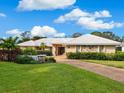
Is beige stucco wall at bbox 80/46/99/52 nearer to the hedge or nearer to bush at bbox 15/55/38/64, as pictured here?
the hedge

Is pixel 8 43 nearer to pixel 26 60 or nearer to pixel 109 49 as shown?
pixel 26 60

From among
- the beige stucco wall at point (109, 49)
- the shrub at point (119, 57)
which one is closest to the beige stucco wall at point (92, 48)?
the beige stucco wall at point (109, 49)

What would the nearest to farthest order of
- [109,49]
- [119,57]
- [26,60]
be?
[26,60], [119,57], [109,49]

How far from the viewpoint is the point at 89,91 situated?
12195 mm

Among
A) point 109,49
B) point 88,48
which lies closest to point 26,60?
point 88,48

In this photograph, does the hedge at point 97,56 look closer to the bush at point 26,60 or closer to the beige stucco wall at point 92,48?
the beige stucco wall at point 92,48

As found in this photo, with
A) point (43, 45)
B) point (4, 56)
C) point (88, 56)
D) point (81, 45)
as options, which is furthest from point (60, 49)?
point (4, 56)

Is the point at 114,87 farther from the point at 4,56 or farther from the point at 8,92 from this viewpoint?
the point at 4,56

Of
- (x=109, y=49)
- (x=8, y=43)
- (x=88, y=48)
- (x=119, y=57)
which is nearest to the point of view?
(x=8, y=43)

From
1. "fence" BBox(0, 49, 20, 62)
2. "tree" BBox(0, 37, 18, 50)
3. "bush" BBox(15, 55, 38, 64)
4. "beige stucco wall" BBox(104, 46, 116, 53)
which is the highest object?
"tree" BBox(0, 37, 18, 50)

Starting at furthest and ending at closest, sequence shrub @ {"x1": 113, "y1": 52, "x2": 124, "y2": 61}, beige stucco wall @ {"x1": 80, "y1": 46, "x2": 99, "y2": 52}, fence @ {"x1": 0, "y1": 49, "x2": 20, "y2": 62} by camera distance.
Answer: beige stucco wall @ {"x1": 80, "y1": 46, "x2": 99, "y2": 52} → shrub @ {"x1": 113, "y1": 52, "x2": 124, "y2": 61} → fence @ {"x1": 0, "y1": 49, "x2": 20, "y2": 62}

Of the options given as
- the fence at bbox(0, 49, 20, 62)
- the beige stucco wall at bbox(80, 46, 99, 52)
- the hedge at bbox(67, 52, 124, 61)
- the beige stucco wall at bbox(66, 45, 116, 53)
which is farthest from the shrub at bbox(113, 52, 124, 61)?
the fence at bbox(0, 49, 20, 62)

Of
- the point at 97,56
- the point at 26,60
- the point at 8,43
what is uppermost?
the point at 8,43

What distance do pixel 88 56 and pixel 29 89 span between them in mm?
36959
